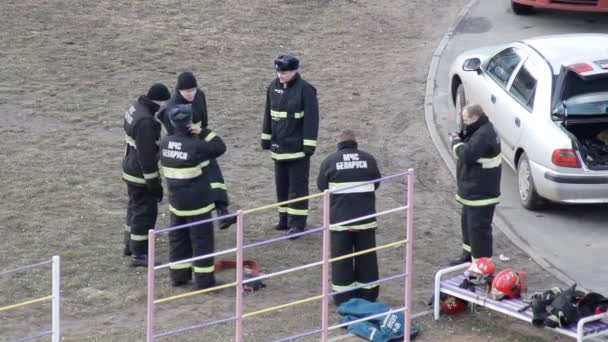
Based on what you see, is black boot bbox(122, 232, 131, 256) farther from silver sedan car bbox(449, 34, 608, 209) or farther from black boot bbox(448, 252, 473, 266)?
silver sedan car bbox(449, 34, 608, 209)

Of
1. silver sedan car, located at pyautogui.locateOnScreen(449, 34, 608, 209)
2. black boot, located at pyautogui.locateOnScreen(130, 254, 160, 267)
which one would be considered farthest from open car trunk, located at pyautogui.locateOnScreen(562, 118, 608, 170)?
black boot, located at pyautogui.locateOnScreen(130, 254, 160, 267)

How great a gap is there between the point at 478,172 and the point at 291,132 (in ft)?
6.91

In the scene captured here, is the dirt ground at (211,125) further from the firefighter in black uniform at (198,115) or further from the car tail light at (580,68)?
the car tail light at (580,68)

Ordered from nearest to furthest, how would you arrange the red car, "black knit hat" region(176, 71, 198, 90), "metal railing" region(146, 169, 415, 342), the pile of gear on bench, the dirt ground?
"metal railing" region(146, 169, 415, 342) < the pile of gear on bench < the dirt ground < "black knit hat" region(176, 71, 198, 90) < the red car

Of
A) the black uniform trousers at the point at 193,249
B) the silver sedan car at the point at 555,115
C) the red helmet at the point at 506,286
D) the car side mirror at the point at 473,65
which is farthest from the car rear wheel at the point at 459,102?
the red helmet at the point at 506,286

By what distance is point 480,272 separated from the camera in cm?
1085

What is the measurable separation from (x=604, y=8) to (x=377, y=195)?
24.0 feet

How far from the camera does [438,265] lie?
40.3ft

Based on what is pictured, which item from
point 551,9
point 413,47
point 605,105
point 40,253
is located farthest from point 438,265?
point 551,9

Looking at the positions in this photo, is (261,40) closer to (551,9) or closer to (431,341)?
(551,9)

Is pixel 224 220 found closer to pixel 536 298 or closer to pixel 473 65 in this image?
pixel 536 298

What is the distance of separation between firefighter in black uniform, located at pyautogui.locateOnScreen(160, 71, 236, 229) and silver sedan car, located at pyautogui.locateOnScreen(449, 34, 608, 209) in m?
3.24

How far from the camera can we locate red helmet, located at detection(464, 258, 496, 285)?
10836 millimetres

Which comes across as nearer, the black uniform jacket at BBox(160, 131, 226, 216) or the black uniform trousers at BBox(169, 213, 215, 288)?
the black uniform jacket at BBox(160, 131, 226, 216)
